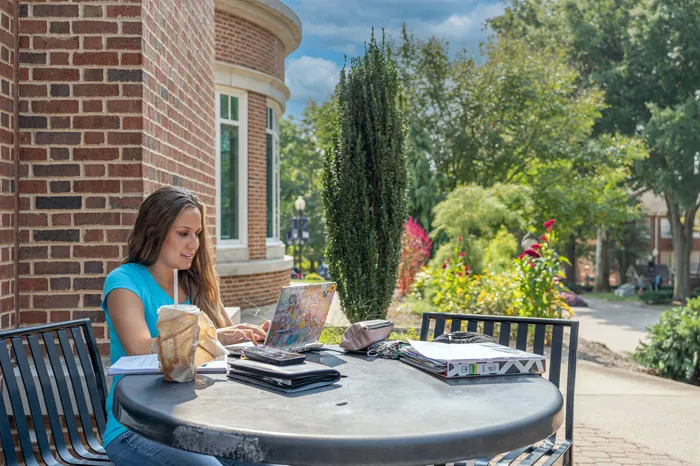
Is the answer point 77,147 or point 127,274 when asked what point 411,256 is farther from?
point 127,274

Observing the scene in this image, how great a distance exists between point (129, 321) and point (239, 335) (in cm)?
50

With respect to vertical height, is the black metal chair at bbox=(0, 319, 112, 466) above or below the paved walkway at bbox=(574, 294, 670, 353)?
above

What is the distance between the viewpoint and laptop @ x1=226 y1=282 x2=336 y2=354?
2.59 metres

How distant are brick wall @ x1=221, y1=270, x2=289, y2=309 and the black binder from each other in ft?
32.1

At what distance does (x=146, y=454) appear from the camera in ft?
7.57

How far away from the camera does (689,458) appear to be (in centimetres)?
473

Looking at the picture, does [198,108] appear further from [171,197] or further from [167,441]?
[167,441]

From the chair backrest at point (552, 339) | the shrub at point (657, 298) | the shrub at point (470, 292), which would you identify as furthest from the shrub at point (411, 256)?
the shrub at point (657, 298)

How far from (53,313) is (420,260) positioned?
12.7 metres

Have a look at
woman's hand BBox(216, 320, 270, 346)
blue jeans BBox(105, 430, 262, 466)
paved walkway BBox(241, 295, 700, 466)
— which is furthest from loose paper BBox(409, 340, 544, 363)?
paved walkway BBox(241, 295, 700, 466)

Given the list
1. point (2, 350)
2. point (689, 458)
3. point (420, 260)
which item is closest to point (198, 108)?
point (2, 350)

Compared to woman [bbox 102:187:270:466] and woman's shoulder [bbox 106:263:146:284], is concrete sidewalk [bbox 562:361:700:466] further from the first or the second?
woman's shoulder [bbox 106:263:146:284]

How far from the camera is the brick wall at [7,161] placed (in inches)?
142

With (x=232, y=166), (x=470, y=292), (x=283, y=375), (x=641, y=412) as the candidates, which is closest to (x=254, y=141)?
(x=232, y=166)
